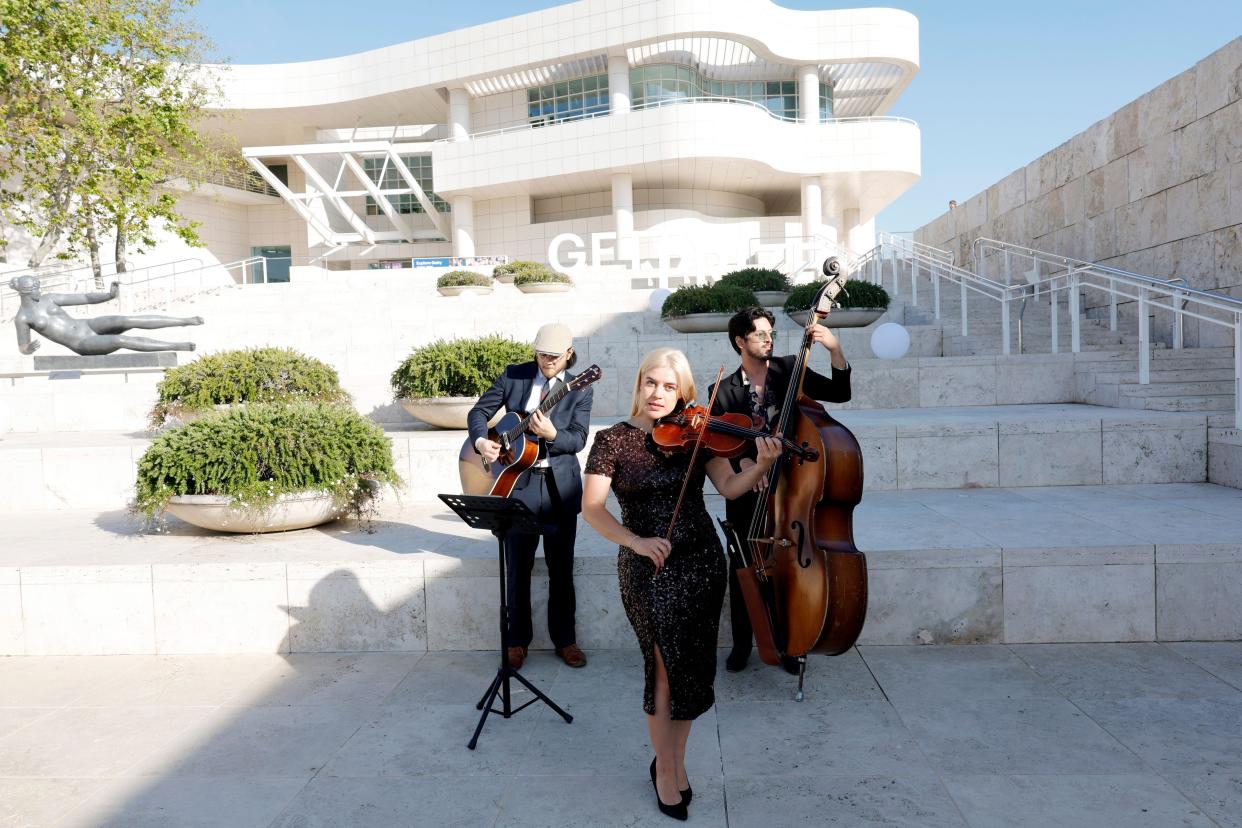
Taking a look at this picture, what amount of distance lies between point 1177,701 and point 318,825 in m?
3.90

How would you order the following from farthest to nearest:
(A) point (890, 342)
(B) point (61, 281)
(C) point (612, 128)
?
(C) point (612, 128) < (B) point (61, 281) < (A) point (890, 342)

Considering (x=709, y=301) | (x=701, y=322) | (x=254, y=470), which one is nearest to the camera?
(x=254, y=470)

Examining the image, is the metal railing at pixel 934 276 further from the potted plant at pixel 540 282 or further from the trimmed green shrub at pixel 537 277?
the trimmed green shrub at pixel 537 277

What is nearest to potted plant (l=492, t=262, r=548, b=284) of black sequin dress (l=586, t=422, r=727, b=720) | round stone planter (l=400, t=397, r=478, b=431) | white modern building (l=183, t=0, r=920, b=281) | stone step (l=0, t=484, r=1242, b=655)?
white modern building (l=183, t=0, r=920, b=281)

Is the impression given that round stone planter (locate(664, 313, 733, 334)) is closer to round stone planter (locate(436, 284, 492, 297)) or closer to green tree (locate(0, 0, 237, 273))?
round stone planter (locate(436, 284, 492, 297))

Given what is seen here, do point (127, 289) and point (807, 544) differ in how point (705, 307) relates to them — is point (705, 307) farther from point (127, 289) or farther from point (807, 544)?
point (127, 289)

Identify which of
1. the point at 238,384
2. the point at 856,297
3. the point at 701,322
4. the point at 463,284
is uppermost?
the point at 463,284

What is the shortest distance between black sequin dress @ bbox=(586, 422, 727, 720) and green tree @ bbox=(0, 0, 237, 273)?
22084 mm

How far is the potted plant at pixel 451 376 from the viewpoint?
845cm

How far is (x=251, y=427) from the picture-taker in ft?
19.6

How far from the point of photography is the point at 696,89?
108ft

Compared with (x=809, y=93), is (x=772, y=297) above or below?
below

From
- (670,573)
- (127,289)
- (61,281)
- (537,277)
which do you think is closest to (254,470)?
(670,573)

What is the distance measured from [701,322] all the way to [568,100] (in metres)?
24.8
